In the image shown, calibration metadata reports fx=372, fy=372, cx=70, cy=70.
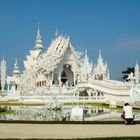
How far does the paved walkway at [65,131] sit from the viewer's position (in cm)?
1113

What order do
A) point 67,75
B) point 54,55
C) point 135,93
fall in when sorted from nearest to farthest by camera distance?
1. point 135,93
2. point 54,55
3. point 67,75

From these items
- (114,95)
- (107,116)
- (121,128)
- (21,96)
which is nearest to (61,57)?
(21,96)

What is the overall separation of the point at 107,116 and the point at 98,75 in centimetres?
3324

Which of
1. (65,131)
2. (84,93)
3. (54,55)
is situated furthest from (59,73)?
(65,131)

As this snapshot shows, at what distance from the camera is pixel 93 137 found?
420 inches

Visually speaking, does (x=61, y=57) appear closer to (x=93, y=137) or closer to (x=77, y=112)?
A: (x=77, y=112)

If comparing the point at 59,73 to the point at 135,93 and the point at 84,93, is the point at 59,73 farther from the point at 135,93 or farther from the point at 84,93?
the point at 135,93

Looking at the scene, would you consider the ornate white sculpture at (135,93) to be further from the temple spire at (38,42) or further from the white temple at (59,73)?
the temple spire at (38,42)

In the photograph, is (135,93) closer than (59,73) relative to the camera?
Yes

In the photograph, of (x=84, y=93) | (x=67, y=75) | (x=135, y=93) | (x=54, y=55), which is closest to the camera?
(x=135, y=93)

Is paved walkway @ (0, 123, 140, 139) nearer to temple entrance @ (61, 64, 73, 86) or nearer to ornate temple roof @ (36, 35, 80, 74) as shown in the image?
ornate temple roof @ (36, 35, 80, 74)

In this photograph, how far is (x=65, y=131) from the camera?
12.0 meters

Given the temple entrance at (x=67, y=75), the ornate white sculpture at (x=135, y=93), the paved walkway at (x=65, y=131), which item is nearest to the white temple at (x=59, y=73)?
the temple entrance at (x=67, y=75)

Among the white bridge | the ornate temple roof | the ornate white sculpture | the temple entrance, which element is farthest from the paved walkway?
the temple entrance
